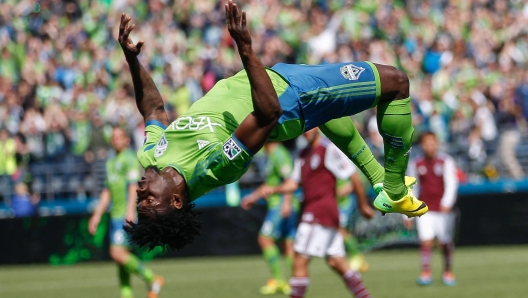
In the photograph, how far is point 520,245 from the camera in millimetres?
18609

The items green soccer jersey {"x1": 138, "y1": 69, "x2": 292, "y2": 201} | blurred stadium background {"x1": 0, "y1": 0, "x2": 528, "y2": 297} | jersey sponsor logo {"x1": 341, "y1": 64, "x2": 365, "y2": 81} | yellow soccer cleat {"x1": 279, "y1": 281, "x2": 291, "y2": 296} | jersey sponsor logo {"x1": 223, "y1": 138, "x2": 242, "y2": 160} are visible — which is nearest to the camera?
jersey sponsor logo {"x1": 223, "y1": 138, "x2": 242, "y2": 160}

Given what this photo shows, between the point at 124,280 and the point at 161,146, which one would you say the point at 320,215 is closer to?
the point at 124,280

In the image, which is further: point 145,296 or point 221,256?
point 221,256

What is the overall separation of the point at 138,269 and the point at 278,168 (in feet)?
9.15

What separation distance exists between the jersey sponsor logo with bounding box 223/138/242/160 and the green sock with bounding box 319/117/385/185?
1.36 metres

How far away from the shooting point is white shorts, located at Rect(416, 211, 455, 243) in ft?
47.1

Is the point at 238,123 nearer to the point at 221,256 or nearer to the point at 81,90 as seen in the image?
the point at 221,256

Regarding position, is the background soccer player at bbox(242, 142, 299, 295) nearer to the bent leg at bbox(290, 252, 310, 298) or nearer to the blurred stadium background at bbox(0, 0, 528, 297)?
the blurred stadium background at bbox(0, 0, 528, 297)

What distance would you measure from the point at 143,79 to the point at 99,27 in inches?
634

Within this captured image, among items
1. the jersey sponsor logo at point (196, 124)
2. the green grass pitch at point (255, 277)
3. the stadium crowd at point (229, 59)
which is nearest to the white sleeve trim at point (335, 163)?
the green grass pitch at point (255, 277)

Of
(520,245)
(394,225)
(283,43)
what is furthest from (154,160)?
(283,43)

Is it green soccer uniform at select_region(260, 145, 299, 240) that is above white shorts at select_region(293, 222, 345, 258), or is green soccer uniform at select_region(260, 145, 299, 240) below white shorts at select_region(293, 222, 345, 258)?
above

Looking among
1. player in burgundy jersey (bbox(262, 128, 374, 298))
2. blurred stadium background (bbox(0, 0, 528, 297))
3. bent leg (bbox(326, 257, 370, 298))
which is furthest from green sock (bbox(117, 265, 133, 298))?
bent leg (bbox(326, 257, 370, 298))

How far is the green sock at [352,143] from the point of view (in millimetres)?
8016
